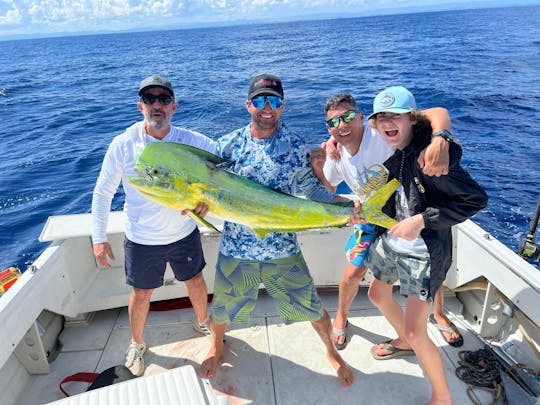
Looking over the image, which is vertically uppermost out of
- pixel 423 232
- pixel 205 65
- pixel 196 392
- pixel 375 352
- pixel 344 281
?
pixel 423 232

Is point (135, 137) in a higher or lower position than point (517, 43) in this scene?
higher

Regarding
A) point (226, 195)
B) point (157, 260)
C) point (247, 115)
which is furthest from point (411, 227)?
point (247, 115)

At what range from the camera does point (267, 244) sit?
2.24m

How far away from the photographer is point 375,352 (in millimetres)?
2641

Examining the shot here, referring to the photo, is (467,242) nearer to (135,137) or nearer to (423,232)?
(423,232)

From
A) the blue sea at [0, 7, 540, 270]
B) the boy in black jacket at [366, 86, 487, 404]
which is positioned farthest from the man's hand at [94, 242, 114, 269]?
the boy in black jacket at [366, 86, 487, 404]

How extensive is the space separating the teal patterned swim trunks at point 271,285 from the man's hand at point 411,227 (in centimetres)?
66

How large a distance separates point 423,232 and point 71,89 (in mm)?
21993

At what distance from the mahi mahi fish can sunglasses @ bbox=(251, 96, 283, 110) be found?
0.35 m

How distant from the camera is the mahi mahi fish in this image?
181cm

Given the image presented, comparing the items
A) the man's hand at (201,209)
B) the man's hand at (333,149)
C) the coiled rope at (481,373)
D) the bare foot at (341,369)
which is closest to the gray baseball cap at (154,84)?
the man's hand at (201,209)

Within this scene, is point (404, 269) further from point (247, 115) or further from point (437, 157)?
point (247, 115)

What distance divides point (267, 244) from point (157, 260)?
0.73m

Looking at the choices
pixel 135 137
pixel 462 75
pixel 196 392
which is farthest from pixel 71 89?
pixel 196 392
